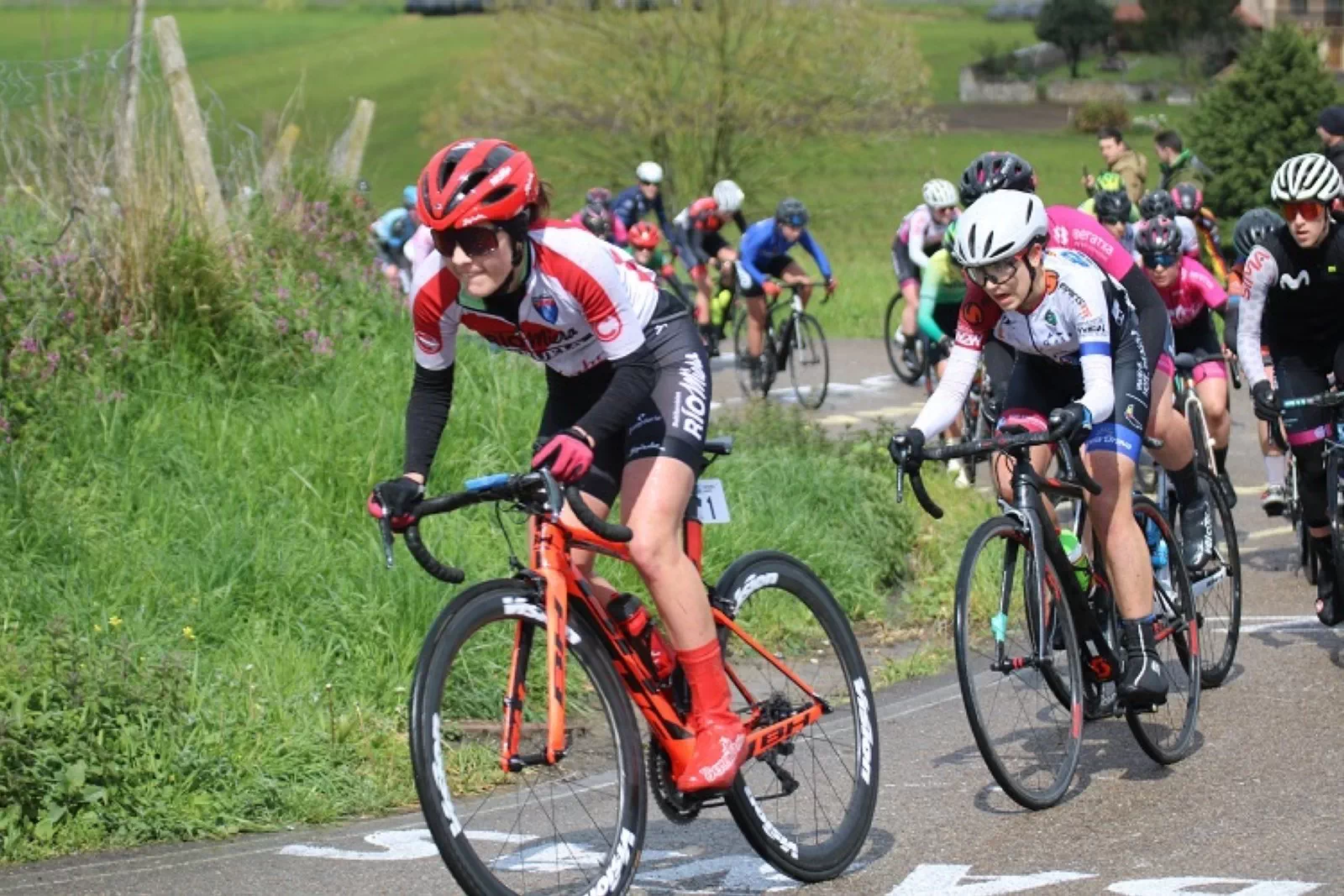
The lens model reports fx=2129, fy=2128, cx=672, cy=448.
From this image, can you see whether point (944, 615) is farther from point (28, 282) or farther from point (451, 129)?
point (451, 129)

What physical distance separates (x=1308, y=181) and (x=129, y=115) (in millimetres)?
6433

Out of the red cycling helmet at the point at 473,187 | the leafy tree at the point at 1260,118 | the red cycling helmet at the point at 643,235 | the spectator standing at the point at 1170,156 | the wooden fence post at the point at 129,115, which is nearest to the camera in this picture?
the red cycling helmet at the point at 473,187

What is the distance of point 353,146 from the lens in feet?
48.9

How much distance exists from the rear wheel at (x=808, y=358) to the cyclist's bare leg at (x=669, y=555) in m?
13.2

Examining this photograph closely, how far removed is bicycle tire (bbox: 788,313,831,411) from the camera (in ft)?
62.4

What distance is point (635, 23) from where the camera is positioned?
4153 centimetres

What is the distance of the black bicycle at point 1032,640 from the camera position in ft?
21.7

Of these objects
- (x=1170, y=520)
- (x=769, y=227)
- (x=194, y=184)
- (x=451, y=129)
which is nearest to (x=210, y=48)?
(x=451, y=129)

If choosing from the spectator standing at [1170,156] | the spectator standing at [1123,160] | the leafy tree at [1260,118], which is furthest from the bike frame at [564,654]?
the leafy tree at [1260,118]

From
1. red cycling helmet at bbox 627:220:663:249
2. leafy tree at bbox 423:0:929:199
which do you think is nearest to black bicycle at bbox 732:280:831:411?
red cycling helmet at bbox 627:220:663:249

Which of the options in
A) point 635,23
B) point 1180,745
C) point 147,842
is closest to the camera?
point 147,842

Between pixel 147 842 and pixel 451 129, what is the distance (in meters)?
38.2

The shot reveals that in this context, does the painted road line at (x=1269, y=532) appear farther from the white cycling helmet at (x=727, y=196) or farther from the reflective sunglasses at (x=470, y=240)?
the white cycling helmet at (x=727, y=196)

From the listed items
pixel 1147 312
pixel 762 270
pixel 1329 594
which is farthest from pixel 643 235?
pixel 1147 312
